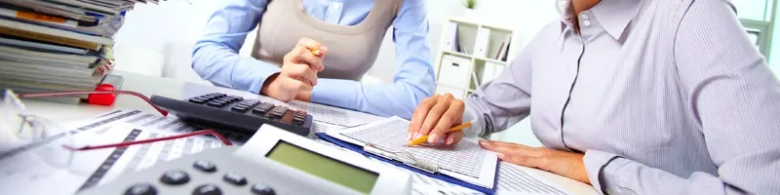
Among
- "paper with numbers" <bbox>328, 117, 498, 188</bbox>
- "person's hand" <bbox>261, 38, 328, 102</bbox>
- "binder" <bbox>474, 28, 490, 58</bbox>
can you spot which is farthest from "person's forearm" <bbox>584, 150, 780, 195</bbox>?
"binder" <bbox>474, 28, 490, 58</bbox>

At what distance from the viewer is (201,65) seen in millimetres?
1025

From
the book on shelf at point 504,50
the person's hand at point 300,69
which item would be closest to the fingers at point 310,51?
the person's hand at point 300,69

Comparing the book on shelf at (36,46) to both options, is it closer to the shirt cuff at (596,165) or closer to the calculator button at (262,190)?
the calculator button at (262,190)

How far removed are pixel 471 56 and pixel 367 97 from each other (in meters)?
2.01

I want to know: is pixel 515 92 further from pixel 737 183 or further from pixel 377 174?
pixel 377 174

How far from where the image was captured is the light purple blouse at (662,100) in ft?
1.57

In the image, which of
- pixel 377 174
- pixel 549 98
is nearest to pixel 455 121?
pixel 549 98

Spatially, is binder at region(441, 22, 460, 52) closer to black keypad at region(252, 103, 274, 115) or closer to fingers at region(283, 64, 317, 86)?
fingers at region(283, 64, 317, 86)

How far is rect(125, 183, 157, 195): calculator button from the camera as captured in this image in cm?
20


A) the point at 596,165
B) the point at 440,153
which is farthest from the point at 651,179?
the point at 440,153

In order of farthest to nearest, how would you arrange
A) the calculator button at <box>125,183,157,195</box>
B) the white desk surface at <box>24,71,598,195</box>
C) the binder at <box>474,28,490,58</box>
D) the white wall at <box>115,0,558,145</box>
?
the binder at <box>474,28,490,58</box>
the white wall at <box>115,0,558,145</box>
the white desk surface at <box>24,71,598,195</box>
the calculator button at <box>125,183,157,195</box>

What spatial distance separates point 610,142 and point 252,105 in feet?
1.61

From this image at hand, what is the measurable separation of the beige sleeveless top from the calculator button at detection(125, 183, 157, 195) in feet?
2.91

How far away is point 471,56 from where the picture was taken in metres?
2.88
